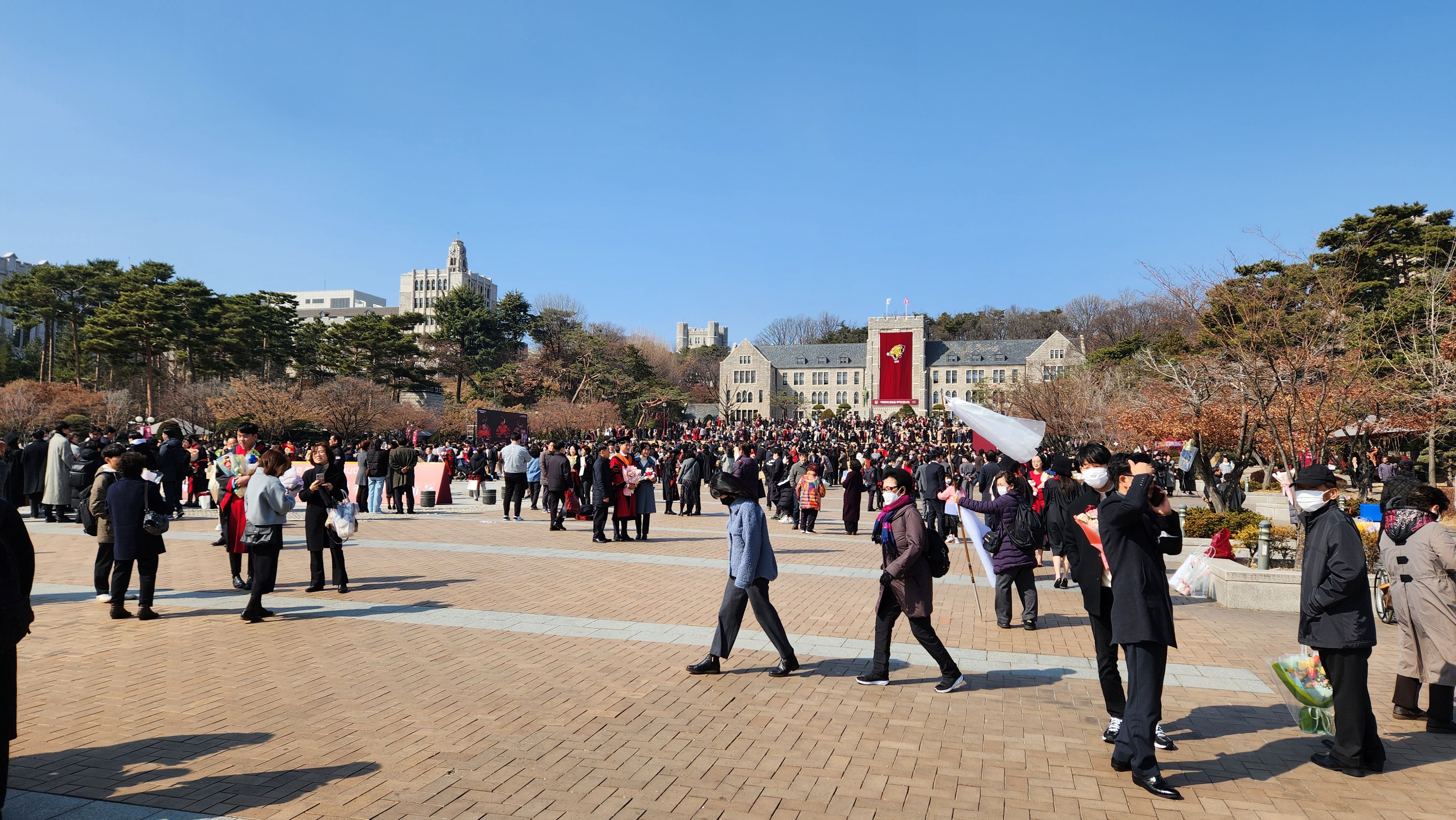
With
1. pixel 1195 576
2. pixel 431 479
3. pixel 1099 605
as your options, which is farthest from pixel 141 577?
pixel 431 479

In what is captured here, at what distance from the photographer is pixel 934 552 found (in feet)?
20.2

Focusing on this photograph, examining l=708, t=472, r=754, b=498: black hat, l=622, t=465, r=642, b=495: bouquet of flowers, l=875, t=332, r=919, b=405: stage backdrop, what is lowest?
l=622, t=465, r=642, b=495: bouquet of flowers

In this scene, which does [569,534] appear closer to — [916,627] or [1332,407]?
[916,627]

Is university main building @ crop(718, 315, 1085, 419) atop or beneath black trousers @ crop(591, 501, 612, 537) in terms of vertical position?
atop

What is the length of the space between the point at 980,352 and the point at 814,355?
70.2ft

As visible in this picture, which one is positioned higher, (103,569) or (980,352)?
(980,352)

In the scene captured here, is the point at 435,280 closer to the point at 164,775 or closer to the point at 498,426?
the point at 498,426

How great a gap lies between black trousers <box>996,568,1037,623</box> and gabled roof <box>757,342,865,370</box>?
10229cm

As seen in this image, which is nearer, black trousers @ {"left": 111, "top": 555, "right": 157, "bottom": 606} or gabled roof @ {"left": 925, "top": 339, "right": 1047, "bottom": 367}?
black trousers @ {"left": 111, "top": 555, "right": 157, "bottom": 606}

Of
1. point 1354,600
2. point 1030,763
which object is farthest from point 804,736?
point 1354,600

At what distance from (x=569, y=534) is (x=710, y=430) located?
4247cm

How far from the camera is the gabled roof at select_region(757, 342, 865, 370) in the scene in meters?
111

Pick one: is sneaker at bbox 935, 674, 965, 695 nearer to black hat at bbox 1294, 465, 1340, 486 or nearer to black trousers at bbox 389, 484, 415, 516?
black hat at bbox 1294, 465, 1340, 486

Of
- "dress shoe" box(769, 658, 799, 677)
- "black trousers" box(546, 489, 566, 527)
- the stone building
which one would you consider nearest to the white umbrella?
"dress shoe" box(769, 658, 799, 677)
